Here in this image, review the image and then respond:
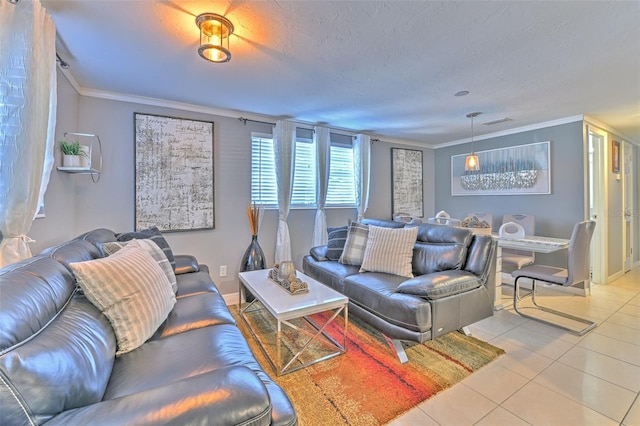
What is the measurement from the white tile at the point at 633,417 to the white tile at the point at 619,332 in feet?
3.40

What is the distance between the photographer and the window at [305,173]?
3578 mm

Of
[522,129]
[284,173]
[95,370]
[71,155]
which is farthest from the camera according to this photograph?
[522,129]

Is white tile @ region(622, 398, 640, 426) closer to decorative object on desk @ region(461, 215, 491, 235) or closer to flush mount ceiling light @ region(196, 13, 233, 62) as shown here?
decorative object on desk @ region(461, 215, 491, 235)

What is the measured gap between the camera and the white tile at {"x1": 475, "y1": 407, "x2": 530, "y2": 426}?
1.46 meters

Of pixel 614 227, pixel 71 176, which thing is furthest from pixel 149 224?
pixel 614 227

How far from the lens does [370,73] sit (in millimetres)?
2352

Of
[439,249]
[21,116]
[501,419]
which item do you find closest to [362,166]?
[439,249]

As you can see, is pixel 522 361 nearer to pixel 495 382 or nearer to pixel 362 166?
pixel 495 382

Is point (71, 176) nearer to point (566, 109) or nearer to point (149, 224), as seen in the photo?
point (149, 224)

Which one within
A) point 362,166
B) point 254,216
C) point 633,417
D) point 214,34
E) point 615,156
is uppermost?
point 214,34

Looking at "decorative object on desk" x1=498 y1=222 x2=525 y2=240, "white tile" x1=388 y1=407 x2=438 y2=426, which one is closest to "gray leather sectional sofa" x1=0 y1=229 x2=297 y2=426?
"white tile" x1=388 y1=407 x2=438 y2=426

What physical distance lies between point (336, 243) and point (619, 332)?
270 centimetres

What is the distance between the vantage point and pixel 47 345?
817mm

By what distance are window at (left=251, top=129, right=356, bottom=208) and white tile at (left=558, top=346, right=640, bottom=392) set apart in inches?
117
